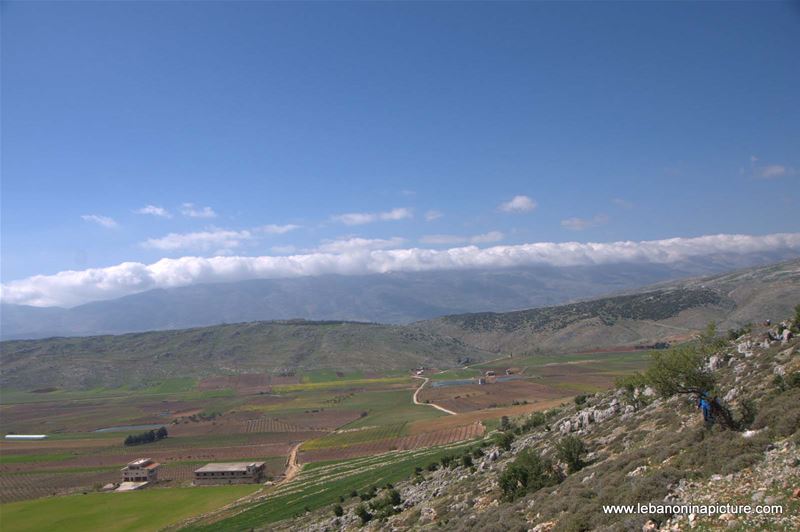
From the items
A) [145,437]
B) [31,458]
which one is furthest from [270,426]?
[31,458]

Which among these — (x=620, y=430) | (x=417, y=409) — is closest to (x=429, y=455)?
(x=620, y=430)

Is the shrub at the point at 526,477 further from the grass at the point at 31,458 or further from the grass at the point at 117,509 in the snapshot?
the grass at the point at 31,458

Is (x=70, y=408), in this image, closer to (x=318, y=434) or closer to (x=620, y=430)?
(x=318, y=434)

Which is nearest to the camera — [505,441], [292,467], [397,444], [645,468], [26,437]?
[645,468]

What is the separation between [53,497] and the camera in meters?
74.9

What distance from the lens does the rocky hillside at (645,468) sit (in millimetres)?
14758

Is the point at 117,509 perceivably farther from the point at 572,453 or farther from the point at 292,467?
→ the point at 572,453

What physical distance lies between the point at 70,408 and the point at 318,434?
118939 mm

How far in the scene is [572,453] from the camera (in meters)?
26.2

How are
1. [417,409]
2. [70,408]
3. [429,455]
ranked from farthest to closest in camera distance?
[70,408] → [417,409] → [429,455]

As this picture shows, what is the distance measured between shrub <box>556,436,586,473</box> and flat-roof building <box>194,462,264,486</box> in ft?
200

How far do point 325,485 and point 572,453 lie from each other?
39411 mm

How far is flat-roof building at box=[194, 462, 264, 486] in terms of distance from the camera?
75188 mm

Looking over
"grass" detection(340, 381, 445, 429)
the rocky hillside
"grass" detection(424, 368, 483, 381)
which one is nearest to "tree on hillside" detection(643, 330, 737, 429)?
the rocky hillside
